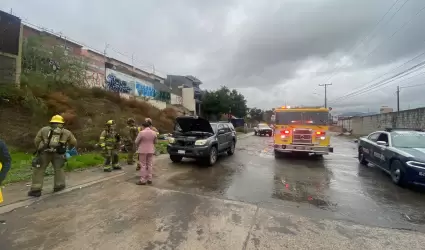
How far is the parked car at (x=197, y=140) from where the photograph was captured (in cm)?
918

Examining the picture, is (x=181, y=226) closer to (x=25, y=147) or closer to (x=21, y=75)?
(x=25, y=147)

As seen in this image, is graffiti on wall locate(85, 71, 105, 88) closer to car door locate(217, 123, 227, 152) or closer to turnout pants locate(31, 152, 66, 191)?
car door locate(217, 123, 227, 152)

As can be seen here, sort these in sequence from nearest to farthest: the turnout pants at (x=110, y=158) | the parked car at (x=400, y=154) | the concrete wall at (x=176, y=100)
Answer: the parked car at (x=400, y=154)
the turnout pants at (x=110, y=158)
the concrete wall at (x=176, y=100)

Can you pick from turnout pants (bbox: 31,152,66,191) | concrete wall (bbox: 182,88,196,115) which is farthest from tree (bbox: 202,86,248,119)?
turnout pants (bbox: 31,152,66,191)

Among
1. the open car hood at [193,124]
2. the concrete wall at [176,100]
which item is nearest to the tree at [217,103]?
the concrete wall at [176,100]

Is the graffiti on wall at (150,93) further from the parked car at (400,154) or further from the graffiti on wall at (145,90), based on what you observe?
the parked car at (400,154)

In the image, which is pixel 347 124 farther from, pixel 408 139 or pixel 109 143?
pixel 109 143

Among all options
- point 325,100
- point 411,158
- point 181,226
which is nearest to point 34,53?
point 181,226

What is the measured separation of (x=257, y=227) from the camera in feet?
13.1

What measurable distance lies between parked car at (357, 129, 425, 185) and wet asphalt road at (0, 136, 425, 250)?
0.42m

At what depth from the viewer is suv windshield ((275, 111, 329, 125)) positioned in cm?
1121

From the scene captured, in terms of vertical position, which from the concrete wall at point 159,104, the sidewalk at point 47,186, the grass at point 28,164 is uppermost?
the concrete wall at point 159,104

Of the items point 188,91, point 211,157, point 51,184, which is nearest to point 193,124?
point 211,157

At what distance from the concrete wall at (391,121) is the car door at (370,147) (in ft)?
48.4
